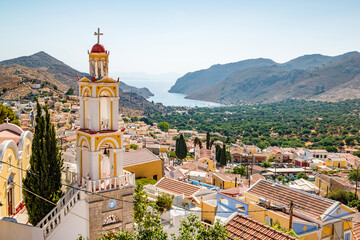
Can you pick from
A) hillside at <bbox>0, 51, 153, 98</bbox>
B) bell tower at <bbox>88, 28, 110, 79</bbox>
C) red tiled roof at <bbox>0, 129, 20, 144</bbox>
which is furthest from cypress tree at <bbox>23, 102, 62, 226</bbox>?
hillside at <bbox>0, 51, 153, 98</bbox>

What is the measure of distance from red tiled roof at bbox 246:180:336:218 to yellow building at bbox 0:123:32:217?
35.3 ft

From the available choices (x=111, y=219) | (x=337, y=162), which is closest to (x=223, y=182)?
(x=111, y=219)

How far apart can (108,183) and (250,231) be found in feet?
15.9

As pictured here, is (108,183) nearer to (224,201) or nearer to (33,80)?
(224,201)

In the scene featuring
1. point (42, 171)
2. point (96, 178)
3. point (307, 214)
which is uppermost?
point (42, 171)

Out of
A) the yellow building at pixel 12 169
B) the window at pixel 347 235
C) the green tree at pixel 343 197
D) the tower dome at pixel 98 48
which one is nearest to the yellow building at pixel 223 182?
the green tree at pixel 343 197

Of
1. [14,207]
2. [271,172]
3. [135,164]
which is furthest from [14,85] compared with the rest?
[14,207]

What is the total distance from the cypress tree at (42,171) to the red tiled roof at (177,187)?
8021 mm

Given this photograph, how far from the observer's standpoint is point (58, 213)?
30.7ft

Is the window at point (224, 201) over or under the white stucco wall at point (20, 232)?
under

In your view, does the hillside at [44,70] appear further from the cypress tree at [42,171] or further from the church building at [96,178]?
the cypress tree at [42,171]

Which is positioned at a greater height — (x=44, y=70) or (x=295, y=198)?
(x=44, y=70)

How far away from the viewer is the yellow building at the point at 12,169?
11.1m

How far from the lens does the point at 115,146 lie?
10.8m
